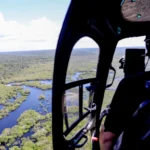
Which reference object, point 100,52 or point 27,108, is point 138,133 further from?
point 27,108

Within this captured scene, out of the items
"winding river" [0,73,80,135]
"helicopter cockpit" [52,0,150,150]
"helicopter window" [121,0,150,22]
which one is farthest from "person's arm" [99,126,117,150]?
"winding river" [0,73,80,135]

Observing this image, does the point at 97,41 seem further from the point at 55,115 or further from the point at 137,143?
the point at 137,143

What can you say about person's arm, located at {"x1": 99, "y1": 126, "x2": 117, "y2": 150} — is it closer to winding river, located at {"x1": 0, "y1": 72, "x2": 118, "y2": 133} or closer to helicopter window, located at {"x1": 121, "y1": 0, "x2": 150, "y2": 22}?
Answer: helicopter window, located at {"x1": 121, "y1": 0, "x2": 150, "y2": 22}

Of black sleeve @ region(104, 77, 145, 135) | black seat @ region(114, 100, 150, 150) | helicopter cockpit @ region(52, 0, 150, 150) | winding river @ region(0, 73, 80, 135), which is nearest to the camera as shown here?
black seat @ region(114, 100, 150, 150)

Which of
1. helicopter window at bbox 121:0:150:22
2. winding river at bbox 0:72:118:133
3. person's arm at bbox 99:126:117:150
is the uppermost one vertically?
helicopter window at bbox 121:0:150:22

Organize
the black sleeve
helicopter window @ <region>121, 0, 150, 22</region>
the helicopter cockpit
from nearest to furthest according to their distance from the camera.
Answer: the black sleeve < the helicopter cockpit < helicopter window @ <region>121, 0, 150, 22</region>

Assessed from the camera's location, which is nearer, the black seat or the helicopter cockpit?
the black seat

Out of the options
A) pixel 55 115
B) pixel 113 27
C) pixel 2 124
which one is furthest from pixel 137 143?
pixel 2 124

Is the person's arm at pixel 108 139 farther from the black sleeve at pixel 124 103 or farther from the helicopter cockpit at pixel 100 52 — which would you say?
the helicopter cockpit at pixel 100 52

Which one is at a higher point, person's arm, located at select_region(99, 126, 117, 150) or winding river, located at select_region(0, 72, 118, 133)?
person's arm, located at select_region(99, 126, 117, 150)
